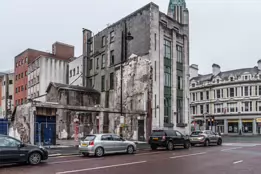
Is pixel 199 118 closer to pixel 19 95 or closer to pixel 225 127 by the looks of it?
pixel 225 127

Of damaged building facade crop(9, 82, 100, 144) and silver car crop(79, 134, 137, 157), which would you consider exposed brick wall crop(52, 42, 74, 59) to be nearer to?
damaged building facade crop(9, 82, 100, 144)

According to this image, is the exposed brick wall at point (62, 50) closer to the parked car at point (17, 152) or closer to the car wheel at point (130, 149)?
the car wheel at point (130, 149)

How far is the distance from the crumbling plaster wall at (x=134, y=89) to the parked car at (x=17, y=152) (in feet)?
55.5

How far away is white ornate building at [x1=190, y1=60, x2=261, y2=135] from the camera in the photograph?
63125 millimetres

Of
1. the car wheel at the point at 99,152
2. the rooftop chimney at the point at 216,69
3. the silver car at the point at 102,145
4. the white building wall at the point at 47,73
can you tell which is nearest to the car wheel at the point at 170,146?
the silver car at the point at 102,145

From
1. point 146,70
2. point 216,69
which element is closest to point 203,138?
point 146,70

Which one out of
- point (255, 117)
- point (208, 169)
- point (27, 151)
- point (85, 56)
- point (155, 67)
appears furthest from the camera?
point (255, 117)

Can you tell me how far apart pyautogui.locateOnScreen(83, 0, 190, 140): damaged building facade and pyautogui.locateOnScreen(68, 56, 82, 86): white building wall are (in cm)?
776

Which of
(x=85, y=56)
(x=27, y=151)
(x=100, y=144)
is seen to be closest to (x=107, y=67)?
(x=85, y=56)

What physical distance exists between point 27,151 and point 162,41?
82.5 ft

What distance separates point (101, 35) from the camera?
42.8 m

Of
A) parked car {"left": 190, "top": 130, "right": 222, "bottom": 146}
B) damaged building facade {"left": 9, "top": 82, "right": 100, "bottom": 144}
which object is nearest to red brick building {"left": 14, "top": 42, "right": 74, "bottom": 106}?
damaged building facade {"left": 9, "top": 82, "right": 100, "bottom": 144}

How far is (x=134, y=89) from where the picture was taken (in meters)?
35.1

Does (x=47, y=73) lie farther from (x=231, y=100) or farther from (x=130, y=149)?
(x=130, y=149)
